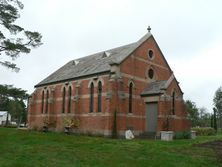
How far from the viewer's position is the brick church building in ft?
102

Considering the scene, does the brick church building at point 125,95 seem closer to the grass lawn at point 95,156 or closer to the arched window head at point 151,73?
the arched window head at point 151,73

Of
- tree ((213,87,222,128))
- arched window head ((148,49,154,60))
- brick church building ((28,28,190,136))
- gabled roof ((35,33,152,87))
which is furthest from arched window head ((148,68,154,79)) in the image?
tree ((213,87,222,128))

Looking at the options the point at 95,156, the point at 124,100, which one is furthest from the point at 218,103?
the point at 95,156

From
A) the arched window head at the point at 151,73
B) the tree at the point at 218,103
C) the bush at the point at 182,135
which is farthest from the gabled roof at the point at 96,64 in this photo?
the tree at the point at 218,103

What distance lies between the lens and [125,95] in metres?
31.7

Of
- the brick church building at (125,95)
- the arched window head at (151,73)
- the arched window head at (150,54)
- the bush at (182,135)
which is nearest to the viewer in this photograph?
the bush at (182,135)

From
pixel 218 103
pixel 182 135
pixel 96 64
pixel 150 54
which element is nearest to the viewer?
pixel 182 135

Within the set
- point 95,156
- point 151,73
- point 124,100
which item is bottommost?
point 95,156

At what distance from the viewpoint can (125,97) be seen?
3158 cm

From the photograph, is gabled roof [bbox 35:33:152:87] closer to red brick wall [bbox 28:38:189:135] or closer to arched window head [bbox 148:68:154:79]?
red brick wall [bbox 28:38:189:135]

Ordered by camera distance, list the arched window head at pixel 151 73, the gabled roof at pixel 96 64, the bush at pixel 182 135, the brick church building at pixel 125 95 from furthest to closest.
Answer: the arched window head at pixel 151 73
the gabled roof at pixel 96 64
the brick church building at pixel 125 95
the bush at pixel 182 135

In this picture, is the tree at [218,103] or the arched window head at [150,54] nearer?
the arched window head at [150,54]

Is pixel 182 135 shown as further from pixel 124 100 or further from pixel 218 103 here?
pixel 218 103

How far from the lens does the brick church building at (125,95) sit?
31.0m
